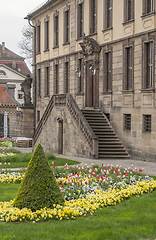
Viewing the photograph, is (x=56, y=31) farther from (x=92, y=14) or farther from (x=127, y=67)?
(x=127, y=67)

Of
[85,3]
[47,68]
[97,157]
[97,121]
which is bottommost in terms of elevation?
[97,157]

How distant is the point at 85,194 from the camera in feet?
36.0

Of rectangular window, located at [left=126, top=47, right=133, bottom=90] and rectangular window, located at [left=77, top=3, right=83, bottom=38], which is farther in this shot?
rectangular window, located at [left=77, top=3, right=83, bottom=38]

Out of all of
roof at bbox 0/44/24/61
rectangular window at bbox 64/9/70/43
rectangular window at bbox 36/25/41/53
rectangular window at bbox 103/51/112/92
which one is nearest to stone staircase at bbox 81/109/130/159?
rectangular window at bbox 103/51/112/92

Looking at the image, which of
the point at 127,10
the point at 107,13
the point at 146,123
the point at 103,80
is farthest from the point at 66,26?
the point at 146,123

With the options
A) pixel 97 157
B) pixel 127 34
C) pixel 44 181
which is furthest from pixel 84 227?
pixel 127 34

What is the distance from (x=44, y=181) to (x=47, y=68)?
27.4 m

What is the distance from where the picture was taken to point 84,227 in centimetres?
805

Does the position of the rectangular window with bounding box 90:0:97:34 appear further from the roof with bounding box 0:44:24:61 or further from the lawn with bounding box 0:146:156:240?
the roof with bounding box 0:44:24:61

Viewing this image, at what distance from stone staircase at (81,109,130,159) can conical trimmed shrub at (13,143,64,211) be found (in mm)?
12732

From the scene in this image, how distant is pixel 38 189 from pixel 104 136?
49.5ft

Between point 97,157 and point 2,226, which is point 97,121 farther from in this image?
point 2,226

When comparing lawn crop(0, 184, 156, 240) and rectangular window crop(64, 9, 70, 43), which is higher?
rectangular window crop(64, 9, 70, 43)

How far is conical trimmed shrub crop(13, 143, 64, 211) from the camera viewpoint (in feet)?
29.2
